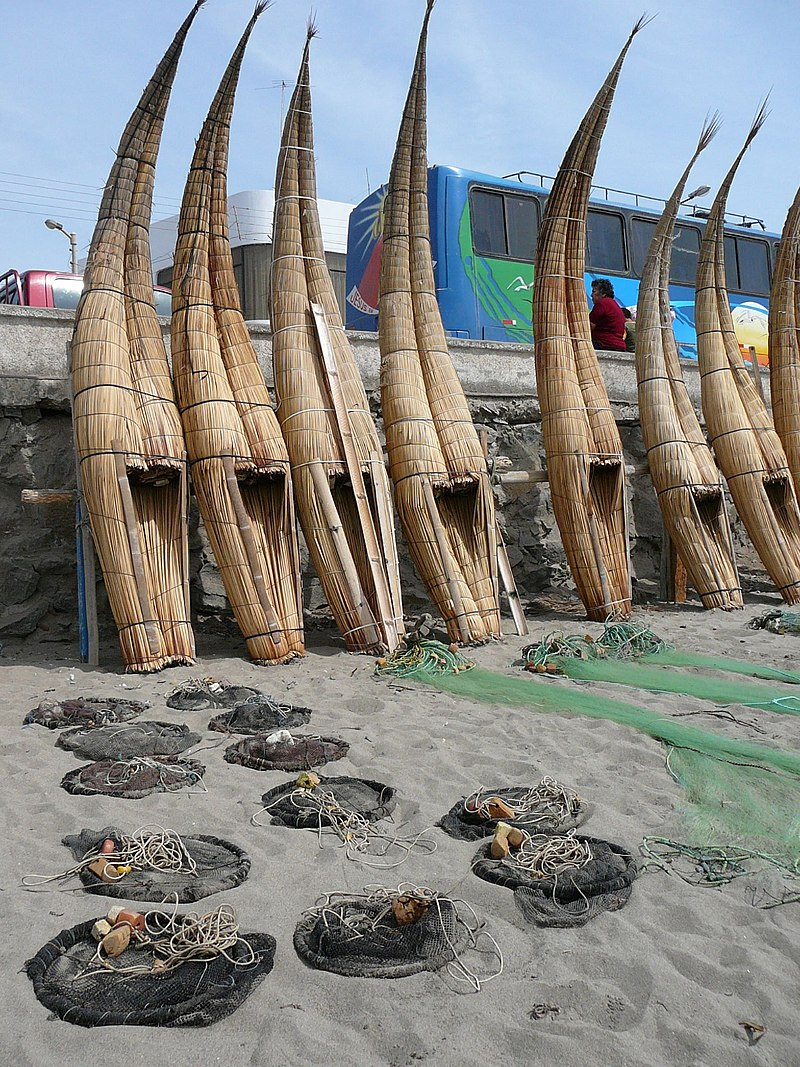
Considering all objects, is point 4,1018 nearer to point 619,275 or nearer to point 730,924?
point 730,924

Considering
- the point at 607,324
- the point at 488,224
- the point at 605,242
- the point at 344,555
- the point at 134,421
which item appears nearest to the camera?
the point at 134,421

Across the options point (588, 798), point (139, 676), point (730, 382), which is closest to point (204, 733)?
point (139, 676)

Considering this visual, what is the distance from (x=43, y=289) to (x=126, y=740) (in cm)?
821

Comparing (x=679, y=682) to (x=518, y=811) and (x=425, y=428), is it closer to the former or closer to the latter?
(x=518, y=811)

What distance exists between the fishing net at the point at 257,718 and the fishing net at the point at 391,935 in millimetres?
1666

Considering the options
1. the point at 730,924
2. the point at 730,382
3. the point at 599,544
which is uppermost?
the point at 730,382

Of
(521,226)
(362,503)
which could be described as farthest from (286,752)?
(521,226)

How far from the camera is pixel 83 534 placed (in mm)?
5547

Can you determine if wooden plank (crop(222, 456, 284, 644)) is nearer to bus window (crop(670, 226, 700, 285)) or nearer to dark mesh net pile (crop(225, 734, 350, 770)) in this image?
dark mesh net pile (crop(225, 734, 350, 770))

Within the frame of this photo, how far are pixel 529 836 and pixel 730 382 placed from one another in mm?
6267

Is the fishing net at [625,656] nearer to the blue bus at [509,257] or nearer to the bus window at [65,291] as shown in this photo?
the blue bus at [509,257]

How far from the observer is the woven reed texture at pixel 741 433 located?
764 centimetres

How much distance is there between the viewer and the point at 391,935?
2.27 m

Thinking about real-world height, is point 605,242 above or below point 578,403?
above
